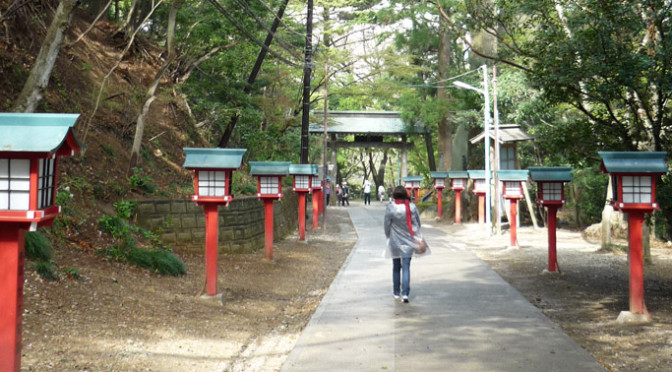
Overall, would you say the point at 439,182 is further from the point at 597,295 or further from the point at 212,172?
the point at 212,172

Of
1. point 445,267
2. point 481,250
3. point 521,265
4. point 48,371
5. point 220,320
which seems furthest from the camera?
point 481,250

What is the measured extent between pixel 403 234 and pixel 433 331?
6.51 feet

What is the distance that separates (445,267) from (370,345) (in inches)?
252

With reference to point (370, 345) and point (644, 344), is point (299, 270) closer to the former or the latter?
point (370, 345)

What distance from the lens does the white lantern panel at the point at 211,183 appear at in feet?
29.4

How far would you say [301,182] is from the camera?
18.3m

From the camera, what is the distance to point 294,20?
27953 millimetres

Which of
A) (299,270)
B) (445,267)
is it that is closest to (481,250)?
(445,267)

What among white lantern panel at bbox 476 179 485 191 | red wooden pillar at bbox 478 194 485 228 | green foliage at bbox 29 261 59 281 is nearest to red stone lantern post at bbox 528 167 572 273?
green foliage at bbox 29 261 59 281

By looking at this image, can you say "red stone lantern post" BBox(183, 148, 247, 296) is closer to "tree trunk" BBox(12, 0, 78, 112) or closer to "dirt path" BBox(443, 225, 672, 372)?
"tree trunk" BBox(12, 0, 78, 112)

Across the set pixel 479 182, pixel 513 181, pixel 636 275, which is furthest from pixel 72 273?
pixel 479 182

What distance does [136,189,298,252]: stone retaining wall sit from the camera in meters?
11.9

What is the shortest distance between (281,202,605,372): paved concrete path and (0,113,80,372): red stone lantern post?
2.35 meters

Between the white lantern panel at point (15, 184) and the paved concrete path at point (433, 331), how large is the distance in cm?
271
